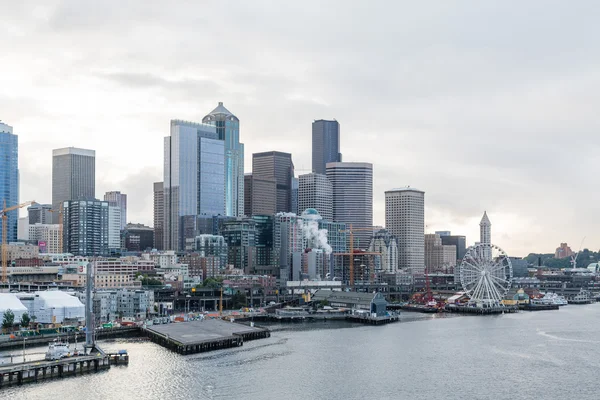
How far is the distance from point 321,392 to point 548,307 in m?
112

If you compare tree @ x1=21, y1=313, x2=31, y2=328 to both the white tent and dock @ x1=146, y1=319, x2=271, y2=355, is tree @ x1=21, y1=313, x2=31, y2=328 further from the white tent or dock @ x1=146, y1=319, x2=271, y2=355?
dock @ x1=146, y1=319, x2=271, y2=355

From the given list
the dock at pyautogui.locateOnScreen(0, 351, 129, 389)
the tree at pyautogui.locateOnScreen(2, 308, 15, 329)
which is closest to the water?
the dock at pyautogui.locateOnScreen(0, 351, 129, 389)

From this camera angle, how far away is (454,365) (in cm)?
7262

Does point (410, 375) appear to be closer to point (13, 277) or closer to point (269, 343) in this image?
point (269, 343)

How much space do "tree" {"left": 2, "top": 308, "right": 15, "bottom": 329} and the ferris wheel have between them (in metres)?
90.3

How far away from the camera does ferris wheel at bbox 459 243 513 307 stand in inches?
5950

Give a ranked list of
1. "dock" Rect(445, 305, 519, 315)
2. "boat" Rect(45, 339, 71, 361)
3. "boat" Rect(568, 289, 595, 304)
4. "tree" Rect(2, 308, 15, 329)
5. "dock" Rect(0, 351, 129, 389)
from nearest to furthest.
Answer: "dock" Rect(0, 351, 129, 389) → "boat" Rect(45, 339, 71, 361) → "tree" Rect(2, 308, 15, 329) → "dock" Rect(445, 305, 519, 315) → "boat" Rect(568, 289, 595, 304)

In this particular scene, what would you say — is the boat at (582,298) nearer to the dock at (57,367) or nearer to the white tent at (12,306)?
the white tent at (12,306)

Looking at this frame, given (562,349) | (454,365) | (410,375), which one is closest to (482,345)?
(562,349)

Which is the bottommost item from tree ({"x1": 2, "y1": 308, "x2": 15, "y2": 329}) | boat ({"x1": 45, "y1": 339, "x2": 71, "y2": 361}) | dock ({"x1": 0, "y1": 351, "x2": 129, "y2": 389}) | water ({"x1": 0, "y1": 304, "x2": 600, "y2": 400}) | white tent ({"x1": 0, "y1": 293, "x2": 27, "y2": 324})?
water ({"x1": 0, "y1": 304, "x2": 600, "y2": 400})

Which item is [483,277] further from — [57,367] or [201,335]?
[57,367]

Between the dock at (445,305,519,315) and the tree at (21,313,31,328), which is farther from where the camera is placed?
the dock at (445,305,519,315)

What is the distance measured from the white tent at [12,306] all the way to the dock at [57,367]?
25301mm

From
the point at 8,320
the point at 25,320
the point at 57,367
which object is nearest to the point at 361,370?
the point at 57,367
